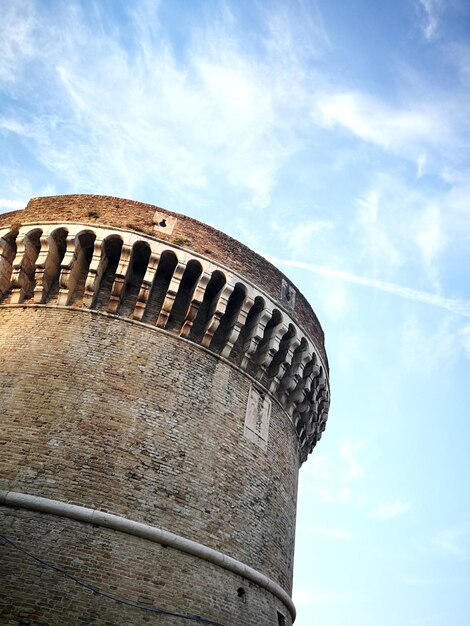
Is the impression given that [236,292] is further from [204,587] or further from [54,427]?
[204,587]

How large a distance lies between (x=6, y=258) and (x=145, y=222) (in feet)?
9.34

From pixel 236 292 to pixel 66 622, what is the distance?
654 cm

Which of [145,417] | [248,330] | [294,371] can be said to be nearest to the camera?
[145,417]

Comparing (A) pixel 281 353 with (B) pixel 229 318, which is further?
(A) pixel 281 353

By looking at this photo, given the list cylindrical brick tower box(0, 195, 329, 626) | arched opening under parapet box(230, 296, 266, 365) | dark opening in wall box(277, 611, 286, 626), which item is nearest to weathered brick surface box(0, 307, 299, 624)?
cylindrical brick tower box(0, 195, 329, 626)

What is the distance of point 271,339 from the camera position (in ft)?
37.7

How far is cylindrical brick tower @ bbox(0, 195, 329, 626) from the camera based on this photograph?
7.68 m

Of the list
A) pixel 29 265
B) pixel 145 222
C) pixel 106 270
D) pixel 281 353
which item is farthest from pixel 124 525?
pixel 145 222

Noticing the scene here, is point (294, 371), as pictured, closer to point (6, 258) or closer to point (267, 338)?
point (267, 338)

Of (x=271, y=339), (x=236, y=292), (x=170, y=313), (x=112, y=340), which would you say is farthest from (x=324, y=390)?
(x=112, y=340)

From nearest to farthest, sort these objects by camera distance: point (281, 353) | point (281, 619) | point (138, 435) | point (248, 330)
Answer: point (138, 435), point (281, 619), point (248, 330), point (281, 353)

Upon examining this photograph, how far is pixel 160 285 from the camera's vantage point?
36.1 ft

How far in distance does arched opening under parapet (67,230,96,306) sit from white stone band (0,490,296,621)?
3902 millimetres

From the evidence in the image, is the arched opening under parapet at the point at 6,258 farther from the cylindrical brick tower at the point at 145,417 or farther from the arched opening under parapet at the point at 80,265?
the arched opening under parapet at the point at 80,265
